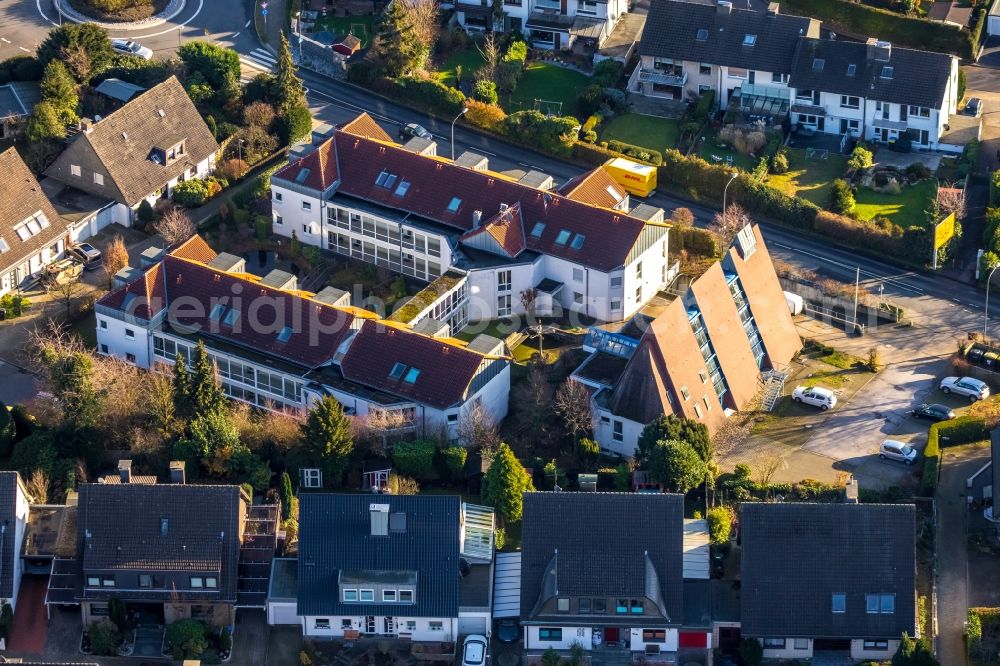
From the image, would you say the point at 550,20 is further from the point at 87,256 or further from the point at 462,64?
the point at 87,256

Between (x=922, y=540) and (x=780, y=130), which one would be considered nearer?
(x=922, y=540)

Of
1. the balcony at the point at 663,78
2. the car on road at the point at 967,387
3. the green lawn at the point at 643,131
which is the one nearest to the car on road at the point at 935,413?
the car on road at the point at 967,387

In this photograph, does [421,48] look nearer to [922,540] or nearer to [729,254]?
[729,254]

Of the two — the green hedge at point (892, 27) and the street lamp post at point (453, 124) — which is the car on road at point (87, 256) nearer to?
the street lamp post at point (453, 124)

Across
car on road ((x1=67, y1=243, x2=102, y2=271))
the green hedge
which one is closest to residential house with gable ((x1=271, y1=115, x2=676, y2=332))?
car on road ((x1=67, y1=243, x2=102, y2=271))

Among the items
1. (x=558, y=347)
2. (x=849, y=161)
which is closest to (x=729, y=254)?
(x=558, y=347)

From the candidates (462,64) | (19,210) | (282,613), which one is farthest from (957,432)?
(19,210)
